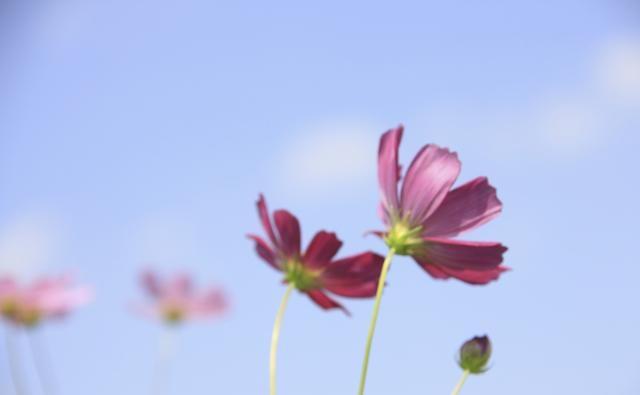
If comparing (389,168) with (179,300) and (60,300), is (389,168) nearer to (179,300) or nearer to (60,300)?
(60,300)

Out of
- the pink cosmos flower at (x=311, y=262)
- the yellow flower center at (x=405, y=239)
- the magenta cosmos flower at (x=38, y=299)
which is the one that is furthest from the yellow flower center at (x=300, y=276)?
the magenta cosmos flower at (x=38, y=299)

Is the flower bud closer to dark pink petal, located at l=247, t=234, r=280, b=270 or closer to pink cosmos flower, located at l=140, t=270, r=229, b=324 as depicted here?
dark pink petal, located at l=247, t=234, r=280, b=270

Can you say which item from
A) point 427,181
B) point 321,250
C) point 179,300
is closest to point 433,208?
point 427,181

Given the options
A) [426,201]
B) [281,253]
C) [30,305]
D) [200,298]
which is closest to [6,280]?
[30,305]

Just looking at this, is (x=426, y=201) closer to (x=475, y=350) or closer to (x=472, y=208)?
(x=472, y=208)

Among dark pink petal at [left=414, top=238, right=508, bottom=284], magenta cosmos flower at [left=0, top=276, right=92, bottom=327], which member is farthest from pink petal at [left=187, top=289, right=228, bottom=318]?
dark pink petal at [left=414, top=238, right=508, bottom=284]
